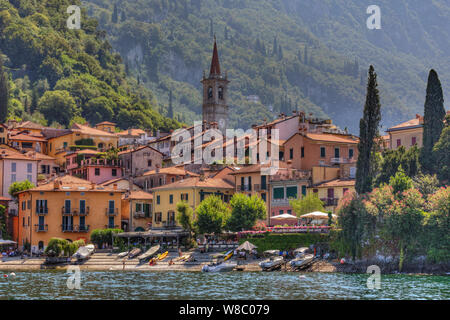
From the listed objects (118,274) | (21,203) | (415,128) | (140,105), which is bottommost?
(118,274)

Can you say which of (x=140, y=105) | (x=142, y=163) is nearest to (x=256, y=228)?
(x=142, y=163)

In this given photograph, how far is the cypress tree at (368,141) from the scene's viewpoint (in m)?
69.3

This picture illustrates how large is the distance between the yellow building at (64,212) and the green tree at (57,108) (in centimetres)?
7758

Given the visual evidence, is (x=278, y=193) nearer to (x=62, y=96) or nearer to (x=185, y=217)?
(x=185, y=217)

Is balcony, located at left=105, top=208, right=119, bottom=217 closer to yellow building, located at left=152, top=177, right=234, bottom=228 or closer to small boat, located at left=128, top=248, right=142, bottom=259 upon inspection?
yellow building, located at left=152, top=177, right=234, bottom=228

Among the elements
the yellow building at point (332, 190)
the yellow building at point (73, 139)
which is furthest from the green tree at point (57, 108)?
the yellow building at point (332, 190)

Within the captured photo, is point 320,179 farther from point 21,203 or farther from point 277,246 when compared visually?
point 21,203

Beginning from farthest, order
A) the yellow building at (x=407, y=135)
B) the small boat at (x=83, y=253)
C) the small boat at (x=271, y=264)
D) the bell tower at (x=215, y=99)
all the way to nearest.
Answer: the bell tower at (x=215, y=99) → the yellow building at (x=407, y=135) → the small boat at (x=83, y=253) → the small boat at (x=271, y=264)

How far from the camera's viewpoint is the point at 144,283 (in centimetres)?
5481

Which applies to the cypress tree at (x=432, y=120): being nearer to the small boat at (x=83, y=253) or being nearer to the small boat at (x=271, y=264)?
the small boat at (x=271, y=264)

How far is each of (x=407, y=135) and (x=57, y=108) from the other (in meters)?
91.7

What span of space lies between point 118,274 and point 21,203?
29517 mm

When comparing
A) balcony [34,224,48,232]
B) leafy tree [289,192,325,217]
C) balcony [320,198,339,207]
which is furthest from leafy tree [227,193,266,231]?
balcony [34,224,48,232]

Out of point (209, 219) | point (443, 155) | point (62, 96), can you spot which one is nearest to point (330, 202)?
point (209, 219)
